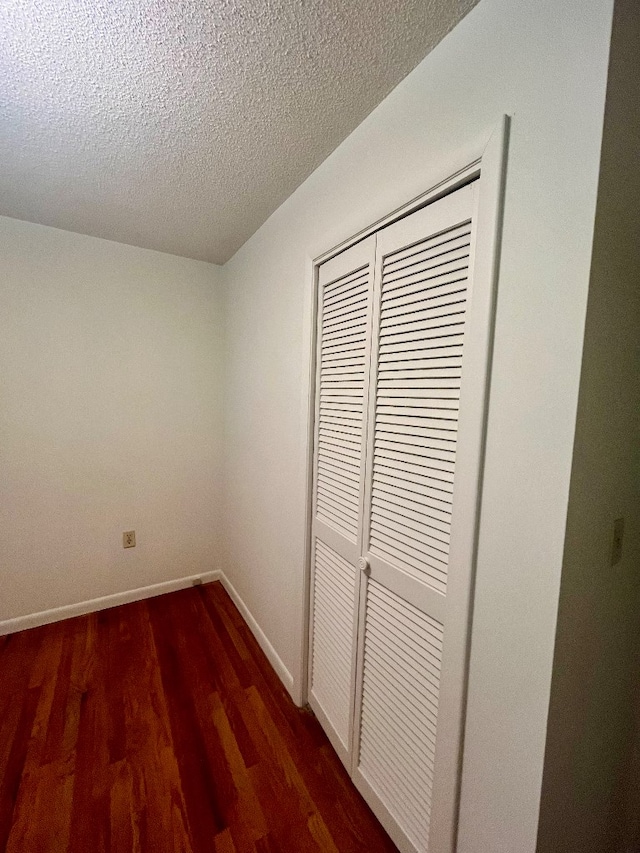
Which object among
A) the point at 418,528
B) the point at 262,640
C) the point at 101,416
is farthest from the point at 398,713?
the point at 101,416

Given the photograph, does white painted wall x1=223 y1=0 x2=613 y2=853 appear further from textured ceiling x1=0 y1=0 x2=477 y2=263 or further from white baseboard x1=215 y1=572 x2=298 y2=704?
white baseboard x1=215 y1=572 x2=298 y2=704

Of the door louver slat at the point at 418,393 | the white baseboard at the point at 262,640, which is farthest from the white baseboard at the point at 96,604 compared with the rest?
the door louver slat at the point at 418,393

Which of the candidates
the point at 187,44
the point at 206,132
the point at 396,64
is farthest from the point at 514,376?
the point at 206,132

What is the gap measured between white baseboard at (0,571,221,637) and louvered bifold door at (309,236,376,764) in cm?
137

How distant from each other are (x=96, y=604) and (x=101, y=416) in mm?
1223

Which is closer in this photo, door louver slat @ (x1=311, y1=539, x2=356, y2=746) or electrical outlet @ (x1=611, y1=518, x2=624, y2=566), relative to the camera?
electrical outlet @ (x1=611, y1=518, x2=624, y2=566)

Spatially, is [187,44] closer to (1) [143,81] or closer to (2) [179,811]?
(1) [143,81]

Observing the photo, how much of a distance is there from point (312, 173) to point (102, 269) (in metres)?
1.48

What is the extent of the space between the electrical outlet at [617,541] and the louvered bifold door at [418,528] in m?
0.30

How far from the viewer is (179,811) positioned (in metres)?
1.11

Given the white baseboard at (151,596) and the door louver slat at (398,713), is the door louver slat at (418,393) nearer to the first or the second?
the door louver slat at (398,713)

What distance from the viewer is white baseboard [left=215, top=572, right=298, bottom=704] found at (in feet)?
5.20

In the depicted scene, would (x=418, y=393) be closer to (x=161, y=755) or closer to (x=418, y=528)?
(x=418, y=528)

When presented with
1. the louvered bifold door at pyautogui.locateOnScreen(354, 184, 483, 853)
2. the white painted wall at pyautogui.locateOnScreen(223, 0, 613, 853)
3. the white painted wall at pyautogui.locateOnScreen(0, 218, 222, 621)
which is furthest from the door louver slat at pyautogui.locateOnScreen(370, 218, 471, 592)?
the white painted wall at pyautogui.locateOnScreen(0, 218, 222, 621)
